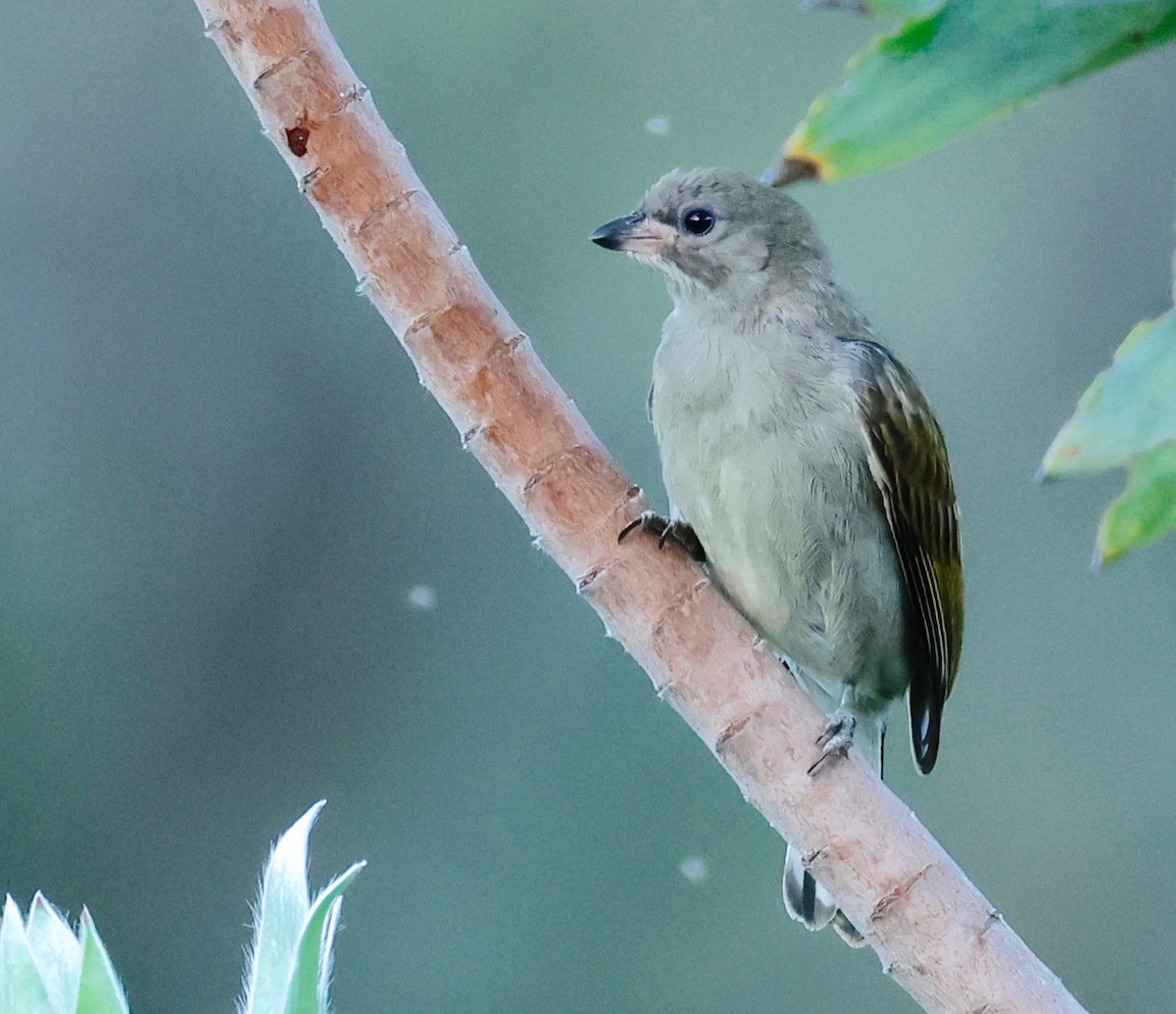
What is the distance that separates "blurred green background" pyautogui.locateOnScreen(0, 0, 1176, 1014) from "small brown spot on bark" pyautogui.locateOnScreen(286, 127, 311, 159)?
103cm

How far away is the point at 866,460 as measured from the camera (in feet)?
3.82

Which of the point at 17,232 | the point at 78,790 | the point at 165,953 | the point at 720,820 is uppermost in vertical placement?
the point at 17,232

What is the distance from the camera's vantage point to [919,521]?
3.97ft

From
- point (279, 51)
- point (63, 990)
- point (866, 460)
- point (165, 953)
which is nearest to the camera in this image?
point (63, 990)

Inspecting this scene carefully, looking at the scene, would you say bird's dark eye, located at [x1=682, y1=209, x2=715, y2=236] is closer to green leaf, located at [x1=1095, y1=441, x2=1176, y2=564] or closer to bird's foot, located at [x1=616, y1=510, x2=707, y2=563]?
bird's foot, located at [x1=616, y1=510, x2=707, y2=563]

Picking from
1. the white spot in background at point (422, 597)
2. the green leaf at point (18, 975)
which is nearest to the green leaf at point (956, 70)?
the green leaf at point (18, 975)

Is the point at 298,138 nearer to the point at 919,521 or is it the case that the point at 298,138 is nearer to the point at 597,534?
the point at 597,534

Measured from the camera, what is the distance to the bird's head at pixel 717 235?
1224 mm

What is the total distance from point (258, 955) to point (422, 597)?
4.18 feet

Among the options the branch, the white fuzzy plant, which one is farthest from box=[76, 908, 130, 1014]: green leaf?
the branch

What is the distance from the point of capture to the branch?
82 cm

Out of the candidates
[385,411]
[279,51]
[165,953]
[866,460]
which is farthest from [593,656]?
[279,51]

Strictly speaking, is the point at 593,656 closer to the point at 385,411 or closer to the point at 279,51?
the point at 385,411

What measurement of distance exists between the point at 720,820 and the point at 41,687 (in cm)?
91
